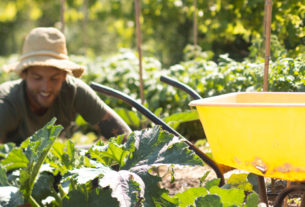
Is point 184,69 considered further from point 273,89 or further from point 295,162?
point 295,162

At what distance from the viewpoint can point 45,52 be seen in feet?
9.70

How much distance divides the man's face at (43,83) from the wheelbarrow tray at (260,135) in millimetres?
1438

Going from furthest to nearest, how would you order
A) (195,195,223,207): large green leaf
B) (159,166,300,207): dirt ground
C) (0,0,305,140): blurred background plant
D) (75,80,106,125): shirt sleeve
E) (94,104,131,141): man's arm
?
1. (75,80,106,125): shirt sleeve
2. (94,104,131,141): man's arm
3. (0,0,305,140): blurred background plant
4. (159,166,300,207): dirt ground
5. (195,195,223,207): large green leaf

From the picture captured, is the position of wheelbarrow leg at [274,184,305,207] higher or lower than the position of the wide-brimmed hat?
lower

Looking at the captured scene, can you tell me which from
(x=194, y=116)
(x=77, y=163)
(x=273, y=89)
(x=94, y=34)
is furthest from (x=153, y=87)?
(x=94, y=34)

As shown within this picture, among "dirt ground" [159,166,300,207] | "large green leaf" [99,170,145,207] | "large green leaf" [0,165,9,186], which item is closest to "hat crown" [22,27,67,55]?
"dirt ground" [159,166,300,207]

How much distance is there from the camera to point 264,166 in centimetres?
153

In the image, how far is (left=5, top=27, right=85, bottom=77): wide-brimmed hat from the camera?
2.90 meters

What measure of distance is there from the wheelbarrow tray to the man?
1.25 m

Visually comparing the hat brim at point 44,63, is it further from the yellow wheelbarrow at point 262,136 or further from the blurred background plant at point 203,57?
the yellow wheelbarrow at point 262,136

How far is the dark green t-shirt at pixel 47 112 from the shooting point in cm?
289

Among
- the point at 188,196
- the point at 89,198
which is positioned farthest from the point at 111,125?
the point at 188,196

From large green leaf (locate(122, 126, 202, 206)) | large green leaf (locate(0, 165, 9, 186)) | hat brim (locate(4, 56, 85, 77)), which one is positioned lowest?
large green leaf (locate(0, 165, 9, 186))

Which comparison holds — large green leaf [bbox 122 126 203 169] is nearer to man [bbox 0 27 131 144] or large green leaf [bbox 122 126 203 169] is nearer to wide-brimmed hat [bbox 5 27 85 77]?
man [bbox 0 27 131 144]
